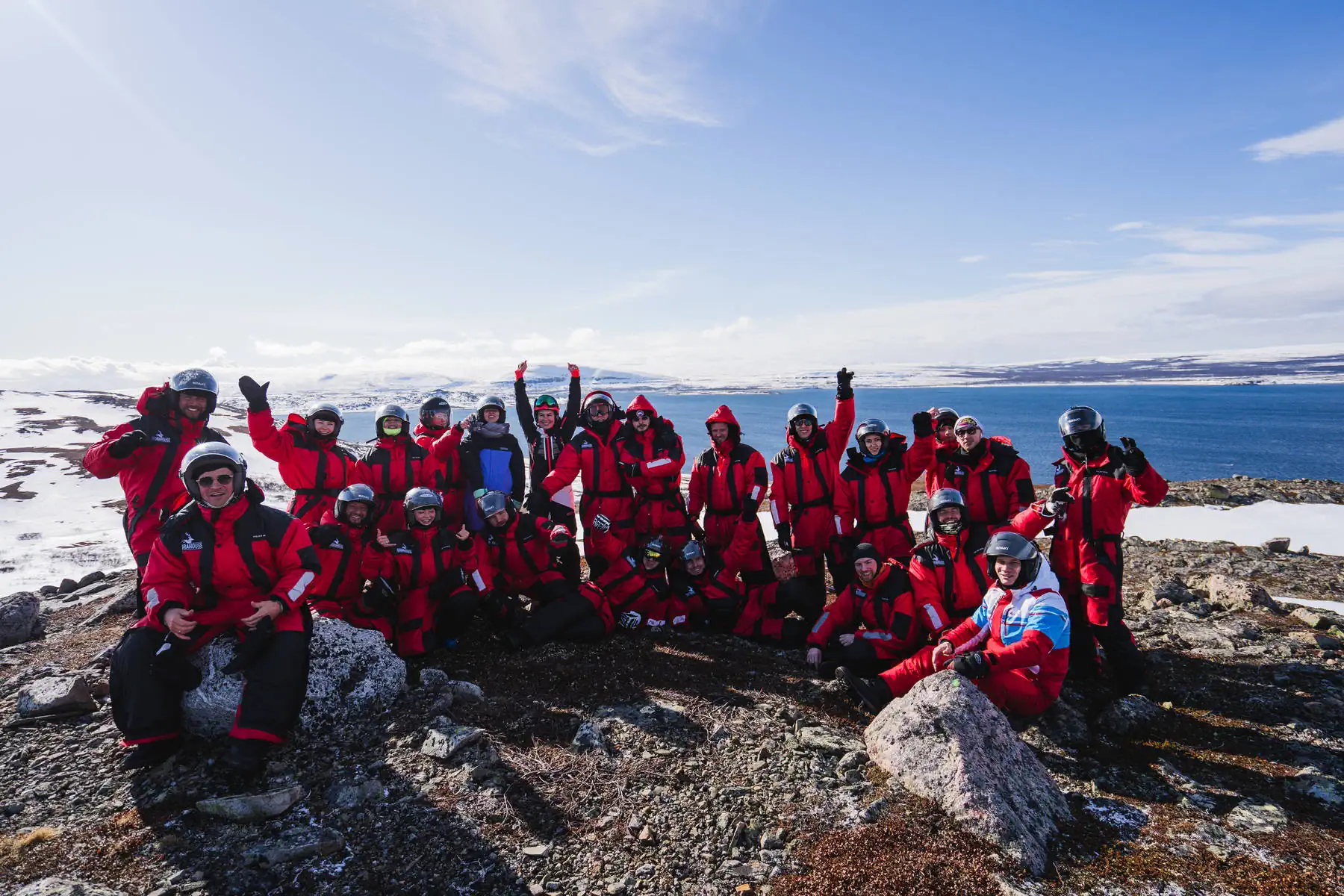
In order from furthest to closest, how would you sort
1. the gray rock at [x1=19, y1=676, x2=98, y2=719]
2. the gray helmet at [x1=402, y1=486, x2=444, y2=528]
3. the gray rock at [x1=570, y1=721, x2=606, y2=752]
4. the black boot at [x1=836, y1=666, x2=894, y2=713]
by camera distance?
the gray helmet at [x1=402, y1=486, x2=444, y2=528] → the black boot at [x1=836, y1=666, x2=894, y2=713] → the gray rock at [x1=19, y1=676, x2=98, y2=719] → the gray rock at [x1=570, y1=721, x2=606, y2=752]

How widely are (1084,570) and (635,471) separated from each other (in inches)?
200

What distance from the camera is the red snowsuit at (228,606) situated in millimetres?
4500

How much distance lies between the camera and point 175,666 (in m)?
4.58

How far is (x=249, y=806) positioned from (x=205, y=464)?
2.51 m

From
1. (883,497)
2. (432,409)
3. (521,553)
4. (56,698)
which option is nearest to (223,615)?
(56,698)

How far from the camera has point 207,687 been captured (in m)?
4.70

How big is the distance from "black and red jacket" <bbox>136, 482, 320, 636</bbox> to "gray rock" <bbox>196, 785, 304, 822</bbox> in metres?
1.21

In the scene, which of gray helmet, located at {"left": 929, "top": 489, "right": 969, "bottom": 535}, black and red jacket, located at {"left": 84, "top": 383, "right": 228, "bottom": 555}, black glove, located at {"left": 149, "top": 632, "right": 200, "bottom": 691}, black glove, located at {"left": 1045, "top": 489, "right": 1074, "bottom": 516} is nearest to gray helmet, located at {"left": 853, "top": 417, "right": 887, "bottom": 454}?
gray helmet, located at {"left": 929, "top": 489, "right": 969, "bottom": 535}

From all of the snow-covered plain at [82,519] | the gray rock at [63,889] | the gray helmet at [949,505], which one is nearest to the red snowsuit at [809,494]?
the gray helmet at [949,505]

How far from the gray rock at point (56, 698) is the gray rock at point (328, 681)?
138cm

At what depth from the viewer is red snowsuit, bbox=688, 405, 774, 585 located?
→ 8.03 m

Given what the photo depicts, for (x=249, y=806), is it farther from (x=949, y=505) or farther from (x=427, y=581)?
(x=949, y=505)

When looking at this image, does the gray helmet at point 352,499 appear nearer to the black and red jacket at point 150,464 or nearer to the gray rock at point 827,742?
the black and red jacket at point 150,464

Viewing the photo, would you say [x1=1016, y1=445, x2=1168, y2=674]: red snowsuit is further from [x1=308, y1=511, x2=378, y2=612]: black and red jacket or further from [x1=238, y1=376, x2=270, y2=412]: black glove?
[x1=238, y1=376, x2=270, y2=412]: black glove
